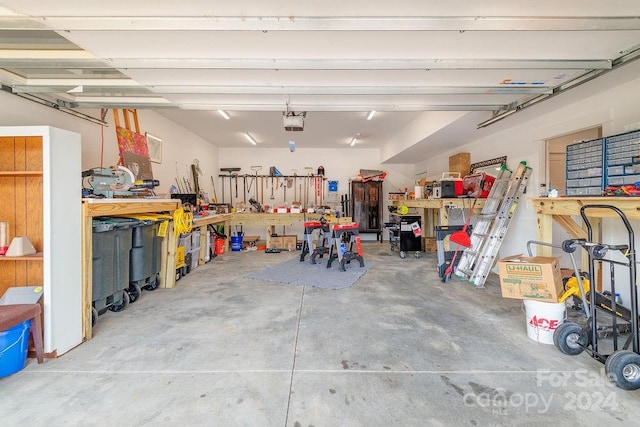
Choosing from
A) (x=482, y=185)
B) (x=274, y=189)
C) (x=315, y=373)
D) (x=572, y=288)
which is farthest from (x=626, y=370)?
(x=274, y=189)

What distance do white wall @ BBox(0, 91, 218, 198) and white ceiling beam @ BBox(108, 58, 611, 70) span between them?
4.68ft

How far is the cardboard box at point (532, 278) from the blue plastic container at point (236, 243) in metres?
5.68

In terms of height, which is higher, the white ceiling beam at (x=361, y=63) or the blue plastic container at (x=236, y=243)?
the white ceiling beam at (x=361, y=63)

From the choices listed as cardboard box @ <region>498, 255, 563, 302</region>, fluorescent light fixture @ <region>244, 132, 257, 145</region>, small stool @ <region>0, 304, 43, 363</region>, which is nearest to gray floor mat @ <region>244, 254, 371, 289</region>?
cardboard box @ <region>498, 255, 563, 302</region>

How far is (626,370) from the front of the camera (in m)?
1.70

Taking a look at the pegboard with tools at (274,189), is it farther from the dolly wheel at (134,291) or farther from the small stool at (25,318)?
the small stool at (25,318)

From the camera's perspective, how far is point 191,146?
21.1 ft

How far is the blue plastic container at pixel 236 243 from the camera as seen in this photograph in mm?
6750

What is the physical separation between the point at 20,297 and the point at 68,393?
91cm

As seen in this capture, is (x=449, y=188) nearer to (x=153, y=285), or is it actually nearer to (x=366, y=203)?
(x=366, y=203)

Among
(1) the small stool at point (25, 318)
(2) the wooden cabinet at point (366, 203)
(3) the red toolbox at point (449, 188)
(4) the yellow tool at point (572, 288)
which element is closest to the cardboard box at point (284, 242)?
(2) the wooden cabinet at point (366, 203)

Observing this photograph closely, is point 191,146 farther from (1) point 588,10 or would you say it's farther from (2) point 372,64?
(1) point 588,10

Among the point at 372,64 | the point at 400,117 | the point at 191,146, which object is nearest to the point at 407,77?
the point at 372,64

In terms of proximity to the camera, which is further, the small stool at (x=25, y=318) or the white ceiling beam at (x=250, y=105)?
the white ceiling beam at (x=250, y=105)
